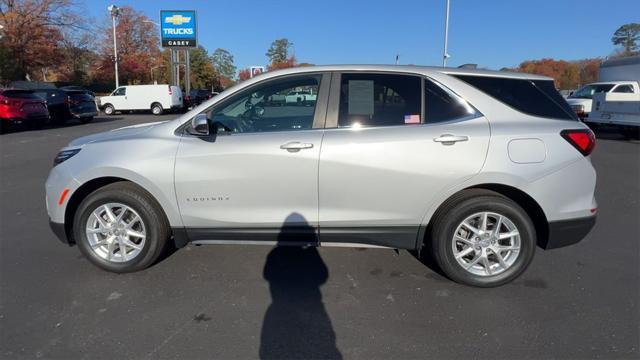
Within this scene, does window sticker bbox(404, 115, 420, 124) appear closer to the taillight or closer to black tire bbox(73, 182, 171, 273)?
the taillight

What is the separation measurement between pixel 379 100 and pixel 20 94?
16.8 metres

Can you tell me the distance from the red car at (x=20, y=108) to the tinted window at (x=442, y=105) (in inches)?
652

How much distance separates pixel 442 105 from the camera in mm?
3426

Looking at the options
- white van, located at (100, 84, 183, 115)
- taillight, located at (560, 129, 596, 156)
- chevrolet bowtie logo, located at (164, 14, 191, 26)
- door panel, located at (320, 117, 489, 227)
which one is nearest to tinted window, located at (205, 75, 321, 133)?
door panel, located at (320, 117, 489, 227)

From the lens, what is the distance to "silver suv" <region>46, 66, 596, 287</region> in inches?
129

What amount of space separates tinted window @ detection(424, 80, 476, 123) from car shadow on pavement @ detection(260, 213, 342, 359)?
136 centimetres

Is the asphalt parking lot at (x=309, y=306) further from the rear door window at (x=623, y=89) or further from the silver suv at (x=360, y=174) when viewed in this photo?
the rear door window at (x=623, y=89)

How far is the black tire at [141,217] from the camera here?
3.51 meters

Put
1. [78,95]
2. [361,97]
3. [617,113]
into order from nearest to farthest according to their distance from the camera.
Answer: [361,97] → [617,113] → [78,95]

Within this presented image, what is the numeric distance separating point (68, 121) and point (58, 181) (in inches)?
805

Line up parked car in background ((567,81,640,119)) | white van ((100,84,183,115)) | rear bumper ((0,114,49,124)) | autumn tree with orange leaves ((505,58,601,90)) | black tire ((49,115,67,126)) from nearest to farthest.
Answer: rear bumper ((0,114,49,124))
parked car in background ((567,81,640,119))
black tire ((49,115,67,126))
white van ((100,84,183,115))
autumn tree with orange leaves ((505,58,601,90))

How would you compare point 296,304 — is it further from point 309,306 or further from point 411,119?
point 411,119

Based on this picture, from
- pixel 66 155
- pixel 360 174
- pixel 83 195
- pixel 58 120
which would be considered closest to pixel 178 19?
pixel 58 120

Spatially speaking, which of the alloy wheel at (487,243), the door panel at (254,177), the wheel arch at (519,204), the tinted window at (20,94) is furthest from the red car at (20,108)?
the alloy wheel at (487,243)
